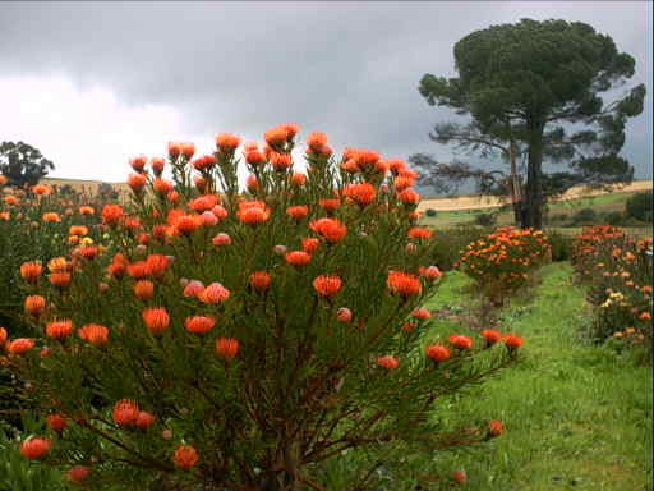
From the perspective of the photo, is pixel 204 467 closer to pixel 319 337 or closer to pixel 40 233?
pixel 319 337

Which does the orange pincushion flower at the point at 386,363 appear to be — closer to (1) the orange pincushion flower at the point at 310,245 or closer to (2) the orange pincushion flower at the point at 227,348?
(1) the orange pincushion flower at the point at 310,245

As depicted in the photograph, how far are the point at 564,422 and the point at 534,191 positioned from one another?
25.6 metres

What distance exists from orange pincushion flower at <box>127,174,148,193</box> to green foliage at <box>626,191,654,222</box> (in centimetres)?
4088

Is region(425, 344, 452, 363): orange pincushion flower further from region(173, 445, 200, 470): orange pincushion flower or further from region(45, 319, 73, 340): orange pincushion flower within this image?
region(45, 319, 73, 340): orange pincushion flower

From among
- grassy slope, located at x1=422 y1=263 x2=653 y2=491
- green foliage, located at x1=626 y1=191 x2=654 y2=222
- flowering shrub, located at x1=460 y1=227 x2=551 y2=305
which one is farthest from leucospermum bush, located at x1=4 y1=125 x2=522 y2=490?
green foliage, located at x1=626 y1=191 x2=654 y2=222

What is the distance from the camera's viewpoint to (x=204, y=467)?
2.79m

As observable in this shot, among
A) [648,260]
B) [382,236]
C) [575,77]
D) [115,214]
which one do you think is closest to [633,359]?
[648,260]

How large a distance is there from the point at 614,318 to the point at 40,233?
312 inches

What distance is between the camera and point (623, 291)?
9.38 metres

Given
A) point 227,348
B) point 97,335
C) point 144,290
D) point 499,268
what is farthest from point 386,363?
point 499,268

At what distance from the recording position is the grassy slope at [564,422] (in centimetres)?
495

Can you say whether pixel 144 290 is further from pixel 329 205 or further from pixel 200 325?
pixel 329 205

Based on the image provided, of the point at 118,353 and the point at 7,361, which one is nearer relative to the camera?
the point at 118,353

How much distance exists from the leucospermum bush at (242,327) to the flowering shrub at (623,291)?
572cm
